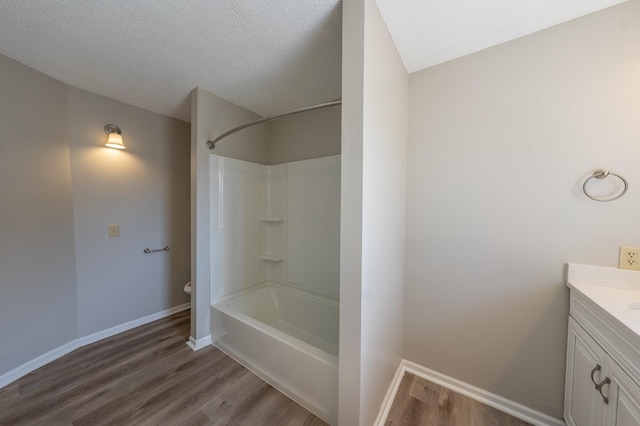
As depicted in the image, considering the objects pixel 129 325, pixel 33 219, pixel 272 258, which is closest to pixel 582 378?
pixel 272 258

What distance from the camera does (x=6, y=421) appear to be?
131cm

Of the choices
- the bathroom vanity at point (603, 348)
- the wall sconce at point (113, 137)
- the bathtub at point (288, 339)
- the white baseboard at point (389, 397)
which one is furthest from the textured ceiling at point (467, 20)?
the wall sconce at point (113, 137)

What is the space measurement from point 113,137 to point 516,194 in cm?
319

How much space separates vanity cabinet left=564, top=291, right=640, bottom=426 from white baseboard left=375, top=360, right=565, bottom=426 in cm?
15

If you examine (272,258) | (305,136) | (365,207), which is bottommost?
(272,258)

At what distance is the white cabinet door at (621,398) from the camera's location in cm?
77

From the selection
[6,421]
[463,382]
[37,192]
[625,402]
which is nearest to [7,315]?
[6,421]

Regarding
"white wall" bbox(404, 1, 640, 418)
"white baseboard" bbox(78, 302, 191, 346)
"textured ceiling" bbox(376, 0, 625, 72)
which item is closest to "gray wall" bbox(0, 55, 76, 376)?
"white baseboard" bbox(78, 302, 191, 346)

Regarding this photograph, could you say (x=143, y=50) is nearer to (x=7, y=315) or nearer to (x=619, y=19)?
(x=7, y=315)

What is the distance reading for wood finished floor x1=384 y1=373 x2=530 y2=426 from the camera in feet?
4.31

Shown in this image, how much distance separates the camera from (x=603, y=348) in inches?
37.1

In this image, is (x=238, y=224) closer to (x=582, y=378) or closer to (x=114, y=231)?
(x=114, y=231)

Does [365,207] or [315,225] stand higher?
[365,207]

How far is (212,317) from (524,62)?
302cm
